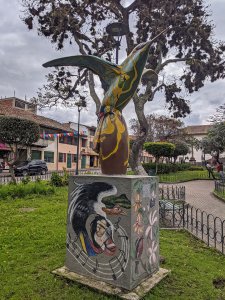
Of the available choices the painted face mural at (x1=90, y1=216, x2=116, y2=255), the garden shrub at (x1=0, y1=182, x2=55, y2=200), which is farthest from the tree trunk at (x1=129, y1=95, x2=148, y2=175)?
the painted face mural at (x1=90, y1=216, x2=116, y2=255)

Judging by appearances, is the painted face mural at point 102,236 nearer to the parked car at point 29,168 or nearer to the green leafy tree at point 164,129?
the parked car at point 29,168

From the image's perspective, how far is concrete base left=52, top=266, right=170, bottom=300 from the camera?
333cm

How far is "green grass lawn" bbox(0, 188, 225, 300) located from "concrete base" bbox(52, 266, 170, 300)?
0.07 m

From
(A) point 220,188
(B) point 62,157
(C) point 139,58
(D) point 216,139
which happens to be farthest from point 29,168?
(C) point 139,58

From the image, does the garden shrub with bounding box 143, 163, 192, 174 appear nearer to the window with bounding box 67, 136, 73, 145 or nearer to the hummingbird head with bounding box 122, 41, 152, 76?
the window with bounding box 67, 136, 73, 145

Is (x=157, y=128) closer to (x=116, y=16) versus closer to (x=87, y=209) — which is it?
(x=116, y=16)

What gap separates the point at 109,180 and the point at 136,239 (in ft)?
2.84

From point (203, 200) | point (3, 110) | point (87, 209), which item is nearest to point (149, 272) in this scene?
point (87, 209)

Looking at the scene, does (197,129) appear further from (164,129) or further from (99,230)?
(99,230)

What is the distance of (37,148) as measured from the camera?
3275 centimetres

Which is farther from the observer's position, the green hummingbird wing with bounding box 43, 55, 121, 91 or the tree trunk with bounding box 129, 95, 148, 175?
the tree trunk with bounding box 129, 95, 148, 175

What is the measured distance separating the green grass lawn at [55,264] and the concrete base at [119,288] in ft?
0.23

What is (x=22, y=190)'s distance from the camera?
1136cm

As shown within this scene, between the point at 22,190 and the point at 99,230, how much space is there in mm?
8557
